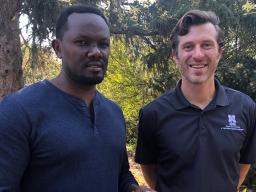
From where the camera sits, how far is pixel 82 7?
2.28 meters

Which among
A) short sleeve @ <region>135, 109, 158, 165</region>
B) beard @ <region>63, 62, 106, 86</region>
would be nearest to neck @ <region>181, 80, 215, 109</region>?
short sleeve @ <region>135, 109, 158, 165</region>

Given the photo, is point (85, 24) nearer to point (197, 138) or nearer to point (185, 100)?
point (185, 100)

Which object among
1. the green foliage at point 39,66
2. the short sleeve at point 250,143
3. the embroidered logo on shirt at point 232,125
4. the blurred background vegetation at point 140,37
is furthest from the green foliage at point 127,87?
the embroidered logo on shirt at point 232,125

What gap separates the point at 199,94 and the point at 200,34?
42 cm

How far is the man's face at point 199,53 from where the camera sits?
2.62 m

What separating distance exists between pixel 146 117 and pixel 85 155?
77 centimetres

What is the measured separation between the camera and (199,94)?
2756 millimetres

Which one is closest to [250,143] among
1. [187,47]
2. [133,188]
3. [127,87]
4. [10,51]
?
[187,47]

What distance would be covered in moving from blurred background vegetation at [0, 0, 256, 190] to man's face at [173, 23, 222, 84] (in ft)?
12.5

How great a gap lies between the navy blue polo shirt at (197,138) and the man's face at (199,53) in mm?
205

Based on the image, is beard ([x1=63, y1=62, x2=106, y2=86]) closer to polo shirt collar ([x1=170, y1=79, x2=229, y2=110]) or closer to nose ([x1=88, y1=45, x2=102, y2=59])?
nose ([x1=88, y1=45, x2=102, y2=59])

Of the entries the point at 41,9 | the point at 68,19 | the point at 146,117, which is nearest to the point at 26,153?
the point at 68,19

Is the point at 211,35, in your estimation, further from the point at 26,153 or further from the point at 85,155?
the point at 26,153

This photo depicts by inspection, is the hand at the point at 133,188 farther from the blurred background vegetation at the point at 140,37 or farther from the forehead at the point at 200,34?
the blurred background vegetation at the point at 140,37
